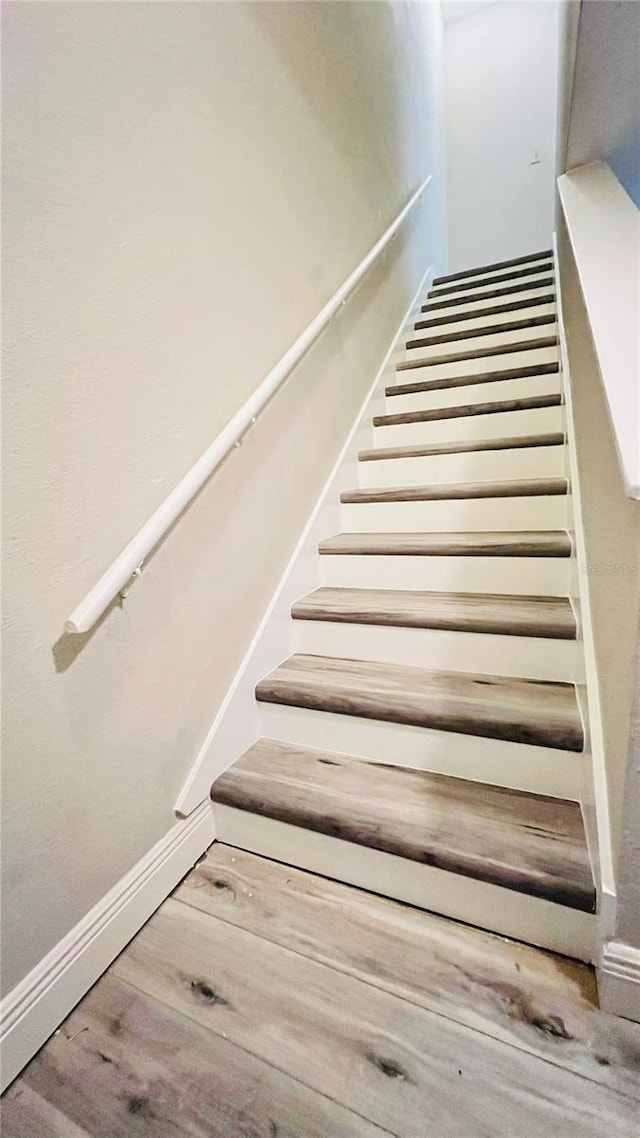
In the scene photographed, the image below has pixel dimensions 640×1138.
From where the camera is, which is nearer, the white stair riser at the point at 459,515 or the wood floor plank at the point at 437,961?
the wood floor plank at the point at 437,961

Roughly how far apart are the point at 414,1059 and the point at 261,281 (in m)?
1.79

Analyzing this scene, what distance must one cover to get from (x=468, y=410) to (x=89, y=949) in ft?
6.65

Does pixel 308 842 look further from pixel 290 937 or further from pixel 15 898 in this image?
pixel 15 898

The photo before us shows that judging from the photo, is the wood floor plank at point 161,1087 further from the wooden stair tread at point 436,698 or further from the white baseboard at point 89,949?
the wooden stair tread at point 436,698

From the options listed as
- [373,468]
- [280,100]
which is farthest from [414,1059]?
[280,100]

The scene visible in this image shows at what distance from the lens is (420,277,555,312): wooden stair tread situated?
274cm

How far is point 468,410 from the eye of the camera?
2.05 meters

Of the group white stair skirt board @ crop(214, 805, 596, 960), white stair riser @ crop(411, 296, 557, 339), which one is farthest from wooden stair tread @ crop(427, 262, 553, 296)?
white stair skirt board @ crop(214, 805, 596, 960)

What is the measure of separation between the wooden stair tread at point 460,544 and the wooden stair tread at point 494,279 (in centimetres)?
208

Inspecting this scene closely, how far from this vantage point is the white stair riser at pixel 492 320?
2.50 m

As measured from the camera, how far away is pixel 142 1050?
865 millimetres

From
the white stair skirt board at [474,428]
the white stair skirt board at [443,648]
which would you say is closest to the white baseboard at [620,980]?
the white stair skirt board at [443,648]

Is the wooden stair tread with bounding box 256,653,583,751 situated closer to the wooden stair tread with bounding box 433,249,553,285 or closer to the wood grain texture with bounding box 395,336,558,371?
the wood grain texture with bounding box 395,336,558,371

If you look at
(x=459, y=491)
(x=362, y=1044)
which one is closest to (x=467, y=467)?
Answer: (x=459, y=491)
